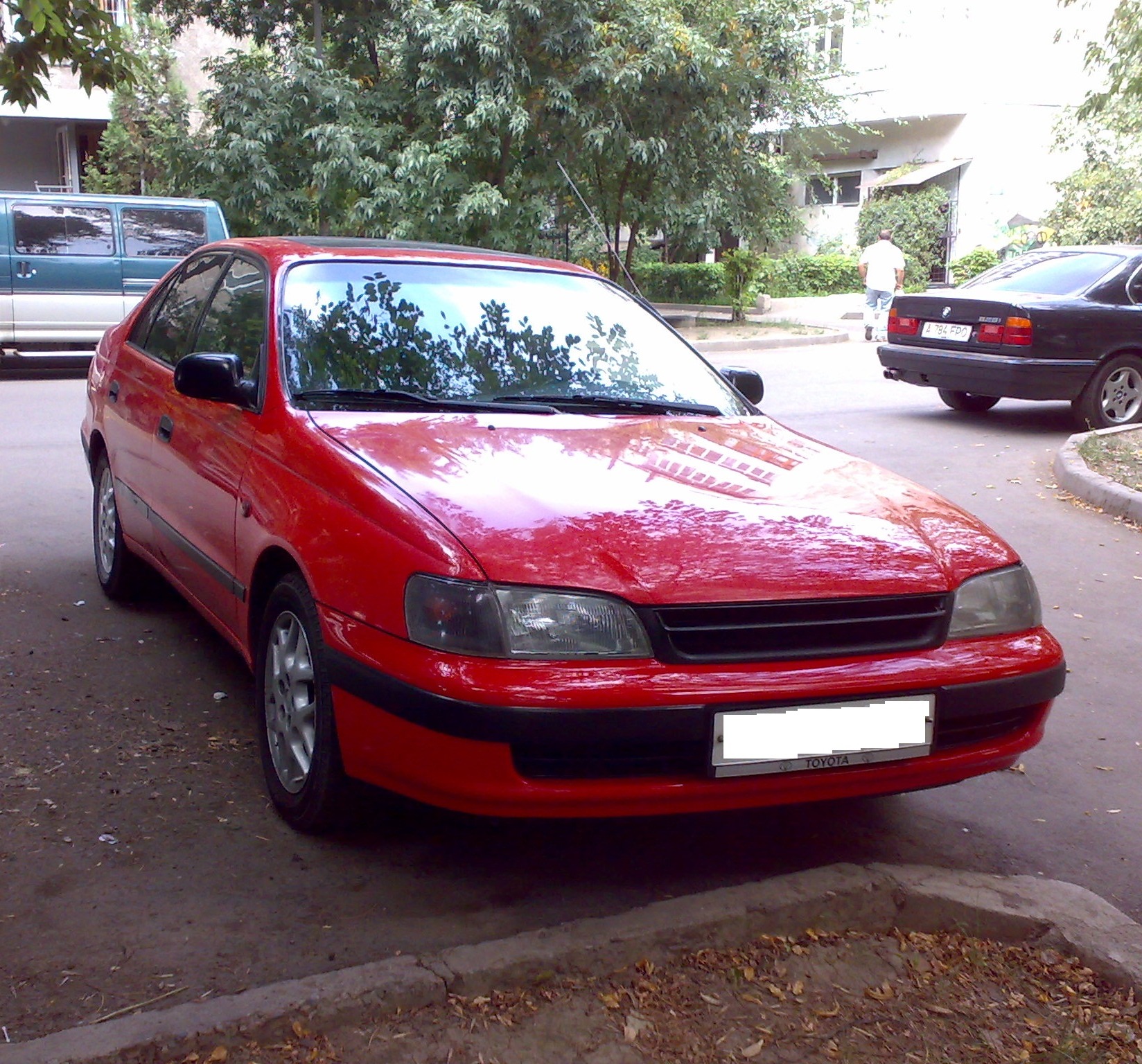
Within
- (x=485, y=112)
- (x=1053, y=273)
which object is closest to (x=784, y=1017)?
(x=1053, y=273)

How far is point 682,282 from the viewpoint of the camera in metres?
26.9

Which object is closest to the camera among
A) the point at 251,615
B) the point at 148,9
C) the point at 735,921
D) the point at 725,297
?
the point at 735,921

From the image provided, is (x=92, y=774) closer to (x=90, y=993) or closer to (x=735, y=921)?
(x=90, y=993)

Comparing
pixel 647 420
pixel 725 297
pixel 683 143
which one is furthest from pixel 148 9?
pixel 647 420

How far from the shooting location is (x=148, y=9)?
1966cm

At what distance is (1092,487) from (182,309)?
226 inches

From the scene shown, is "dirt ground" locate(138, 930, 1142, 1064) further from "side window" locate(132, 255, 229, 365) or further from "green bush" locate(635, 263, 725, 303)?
"green bush" locate(635, 263, 725, 303)

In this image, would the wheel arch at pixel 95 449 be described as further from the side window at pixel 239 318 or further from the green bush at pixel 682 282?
the green bush at pixel 682 282

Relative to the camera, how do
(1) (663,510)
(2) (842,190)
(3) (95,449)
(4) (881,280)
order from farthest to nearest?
(2) (842,190) → (4) (881,280) → (3) (95,449) → (1) (663,510)

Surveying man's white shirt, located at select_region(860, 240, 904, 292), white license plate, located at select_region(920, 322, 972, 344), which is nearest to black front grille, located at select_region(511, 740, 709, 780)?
white license plate, located at select_region(920, 322, 972, 344)

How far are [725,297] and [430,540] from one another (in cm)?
2321

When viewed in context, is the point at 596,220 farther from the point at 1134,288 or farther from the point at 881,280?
the point at 881,280

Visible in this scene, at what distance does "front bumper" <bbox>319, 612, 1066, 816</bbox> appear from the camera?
279 centimetres

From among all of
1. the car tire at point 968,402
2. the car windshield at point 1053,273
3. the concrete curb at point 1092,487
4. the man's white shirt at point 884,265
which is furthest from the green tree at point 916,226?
the concrete curb at point 1092,487
